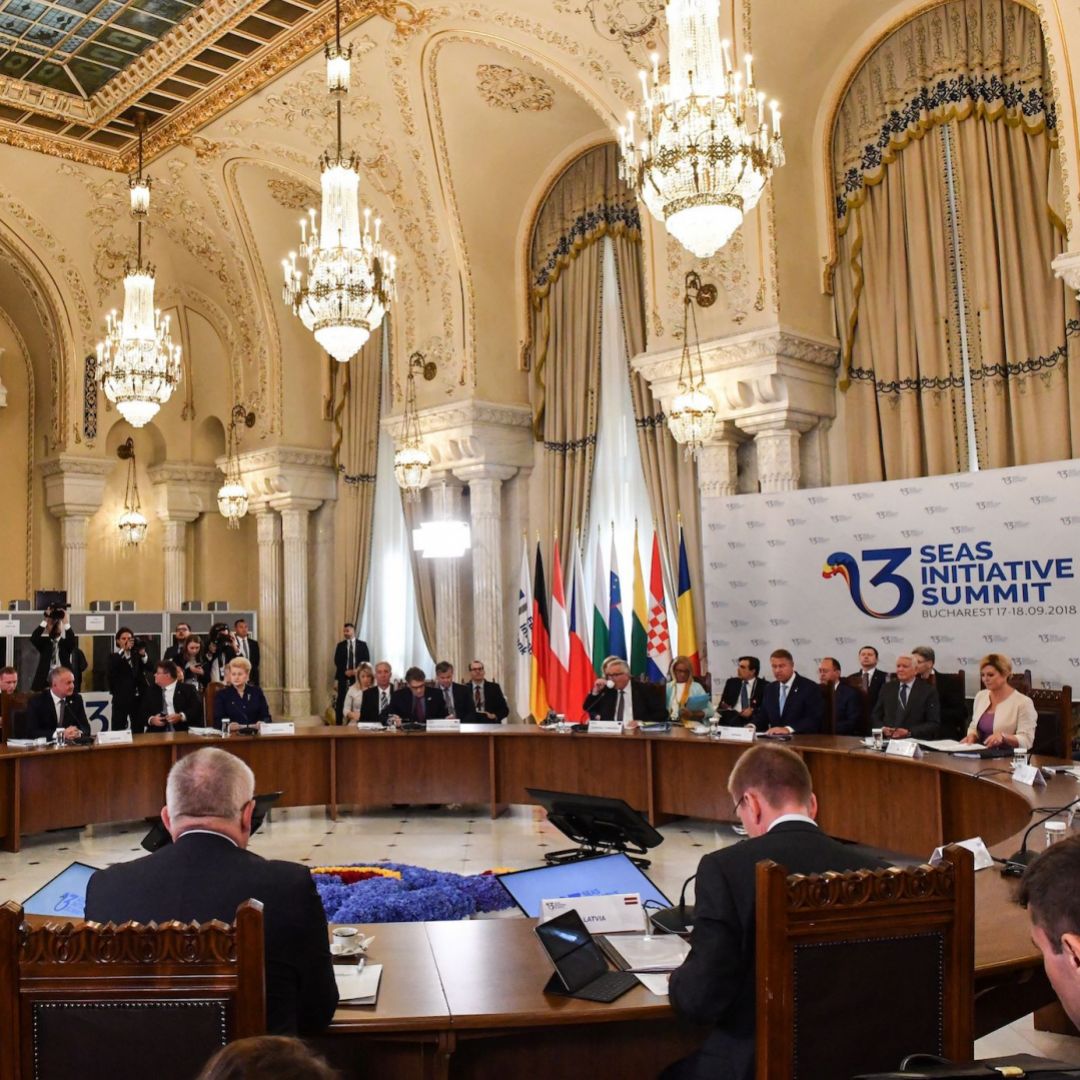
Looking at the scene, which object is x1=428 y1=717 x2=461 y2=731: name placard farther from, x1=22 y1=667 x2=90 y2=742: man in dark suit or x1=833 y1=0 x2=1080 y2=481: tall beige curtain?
x1=833 y1=0 x2=1080 y2=481: tall beige curtain

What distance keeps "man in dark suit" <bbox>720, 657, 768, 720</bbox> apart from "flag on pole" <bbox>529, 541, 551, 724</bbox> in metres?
2.60

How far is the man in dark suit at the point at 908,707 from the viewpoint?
22.8ft

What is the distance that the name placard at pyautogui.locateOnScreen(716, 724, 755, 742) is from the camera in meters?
7.24

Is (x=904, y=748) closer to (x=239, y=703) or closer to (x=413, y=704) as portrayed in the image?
(x=413, y=704)

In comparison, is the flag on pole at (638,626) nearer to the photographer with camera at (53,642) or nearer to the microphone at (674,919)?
the photographer with camera at (53,642)

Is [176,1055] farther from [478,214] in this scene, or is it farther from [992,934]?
[478,214]

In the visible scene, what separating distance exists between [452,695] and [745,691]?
8.14 feet

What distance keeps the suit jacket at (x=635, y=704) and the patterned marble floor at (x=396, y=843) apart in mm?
896

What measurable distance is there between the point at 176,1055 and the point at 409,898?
11.4ft

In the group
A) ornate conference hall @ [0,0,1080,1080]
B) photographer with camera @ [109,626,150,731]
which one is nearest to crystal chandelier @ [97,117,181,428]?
ornate conference hall @ [0,0,1080,1080]

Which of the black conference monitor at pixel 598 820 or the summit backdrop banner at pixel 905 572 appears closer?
the black conference monitor at pixel 598 820

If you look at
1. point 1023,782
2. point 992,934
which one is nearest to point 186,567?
point 1023,782

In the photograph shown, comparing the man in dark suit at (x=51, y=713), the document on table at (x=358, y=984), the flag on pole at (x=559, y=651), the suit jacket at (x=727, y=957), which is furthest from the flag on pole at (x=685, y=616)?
the suit jacket at (x=727, y=957)

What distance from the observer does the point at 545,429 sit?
11844 millimetres
